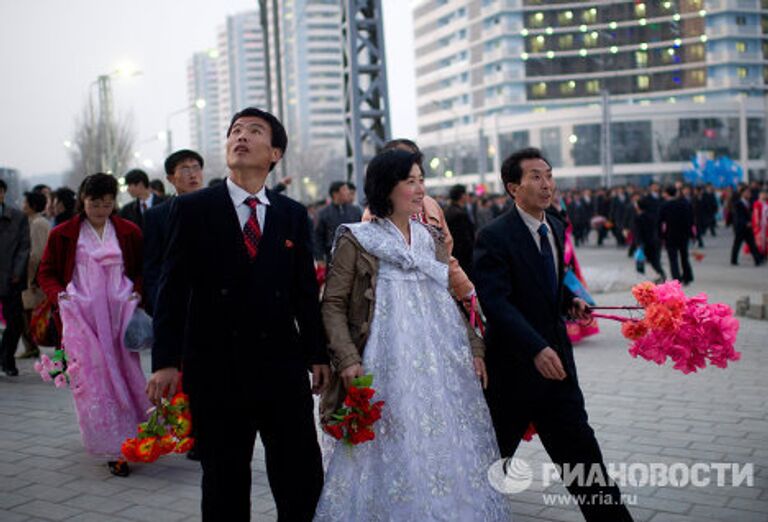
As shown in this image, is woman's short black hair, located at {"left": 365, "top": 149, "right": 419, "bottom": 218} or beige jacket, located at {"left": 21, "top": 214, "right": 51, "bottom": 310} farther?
beige jacket, located at {"left": 21, "top": 214, "right": 51, "bottom": 310}

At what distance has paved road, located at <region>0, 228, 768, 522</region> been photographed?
4801 millimetres

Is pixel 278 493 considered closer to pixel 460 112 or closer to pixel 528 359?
pixel 528 359

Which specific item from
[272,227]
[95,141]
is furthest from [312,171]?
[272,227]

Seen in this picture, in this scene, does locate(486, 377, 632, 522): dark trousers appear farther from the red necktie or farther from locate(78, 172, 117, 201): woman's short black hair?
locate(78, 172, 117, 201): woman's short black hair

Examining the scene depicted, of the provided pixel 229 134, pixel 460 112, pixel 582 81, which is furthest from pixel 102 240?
pixel 460 112

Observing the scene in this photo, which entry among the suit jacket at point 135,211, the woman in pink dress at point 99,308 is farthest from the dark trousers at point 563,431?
the suit jacket at point 135,211

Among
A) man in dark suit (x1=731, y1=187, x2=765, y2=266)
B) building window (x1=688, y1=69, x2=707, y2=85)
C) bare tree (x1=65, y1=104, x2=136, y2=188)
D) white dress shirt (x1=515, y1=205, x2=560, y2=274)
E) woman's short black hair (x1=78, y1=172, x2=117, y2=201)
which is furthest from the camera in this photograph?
building window (x1=688, y1=69, x2=707, y2=85)

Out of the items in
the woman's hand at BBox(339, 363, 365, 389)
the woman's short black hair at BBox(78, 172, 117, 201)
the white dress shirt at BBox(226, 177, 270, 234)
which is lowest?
the woman's hand at BBox(339, 363, 365, 389)

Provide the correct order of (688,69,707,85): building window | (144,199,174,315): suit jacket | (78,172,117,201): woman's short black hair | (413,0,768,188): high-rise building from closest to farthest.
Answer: (144,199,174,315): suit jacket
(78,172,117,201): woman's short black hair
(413,0,768,188): high-rise building
(688,69,707,85): building window

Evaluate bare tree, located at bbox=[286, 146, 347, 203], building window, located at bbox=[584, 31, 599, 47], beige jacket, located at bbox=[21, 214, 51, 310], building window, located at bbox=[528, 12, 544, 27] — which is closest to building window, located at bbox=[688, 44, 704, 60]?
building window, located at bbox=[584, 31, 599, 47]

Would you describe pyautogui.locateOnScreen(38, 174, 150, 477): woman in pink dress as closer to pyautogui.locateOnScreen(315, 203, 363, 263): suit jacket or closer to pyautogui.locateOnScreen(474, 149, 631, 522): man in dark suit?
pyautogui.locateOnScreen(474, 149, 631, 522): man in dark suit

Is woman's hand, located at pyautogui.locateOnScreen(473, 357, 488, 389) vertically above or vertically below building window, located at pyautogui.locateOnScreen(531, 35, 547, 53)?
below

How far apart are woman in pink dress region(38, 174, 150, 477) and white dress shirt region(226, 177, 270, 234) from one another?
8.88ft

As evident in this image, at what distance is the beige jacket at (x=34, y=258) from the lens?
374 inches
